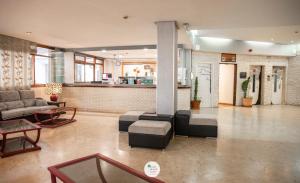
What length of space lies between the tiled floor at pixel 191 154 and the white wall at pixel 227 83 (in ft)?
16.5

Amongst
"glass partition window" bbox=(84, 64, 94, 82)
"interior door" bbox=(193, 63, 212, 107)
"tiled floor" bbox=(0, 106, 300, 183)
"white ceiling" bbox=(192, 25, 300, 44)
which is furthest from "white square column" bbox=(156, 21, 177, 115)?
"glass partition window" bbox=(84, 64, 94, 82)

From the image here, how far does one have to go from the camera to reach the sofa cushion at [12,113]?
17.3 feet

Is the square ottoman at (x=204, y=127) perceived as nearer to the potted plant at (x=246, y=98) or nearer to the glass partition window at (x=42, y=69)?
the potted plant at (x=246, y=98)

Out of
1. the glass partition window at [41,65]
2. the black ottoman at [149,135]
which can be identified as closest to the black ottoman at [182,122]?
the black ottoman at [149,135]

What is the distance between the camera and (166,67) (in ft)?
15.3

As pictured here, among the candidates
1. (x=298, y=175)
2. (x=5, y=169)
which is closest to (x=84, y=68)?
(x=5, y=169)

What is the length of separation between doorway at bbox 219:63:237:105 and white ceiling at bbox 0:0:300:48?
5389 mm

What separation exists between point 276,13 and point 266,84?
763cm

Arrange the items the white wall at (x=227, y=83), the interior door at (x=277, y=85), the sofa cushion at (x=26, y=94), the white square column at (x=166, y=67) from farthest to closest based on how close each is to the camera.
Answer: the interior door at (x=277, y=85) → the white wall at (x=227, y=83) → the sofa cushion at (x=26, y=94) → the white square column at (x=166, y=67)

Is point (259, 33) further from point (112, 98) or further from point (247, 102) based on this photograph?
point (112, 98)

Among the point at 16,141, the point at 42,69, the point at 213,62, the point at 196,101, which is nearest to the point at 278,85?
the point at 213,62

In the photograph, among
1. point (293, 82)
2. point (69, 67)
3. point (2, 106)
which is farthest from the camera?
point (293, 82)

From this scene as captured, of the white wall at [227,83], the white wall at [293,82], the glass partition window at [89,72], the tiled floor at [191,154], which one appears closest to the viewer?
the tiled floor at [191,154]

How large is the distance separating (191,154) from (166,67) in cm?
200
